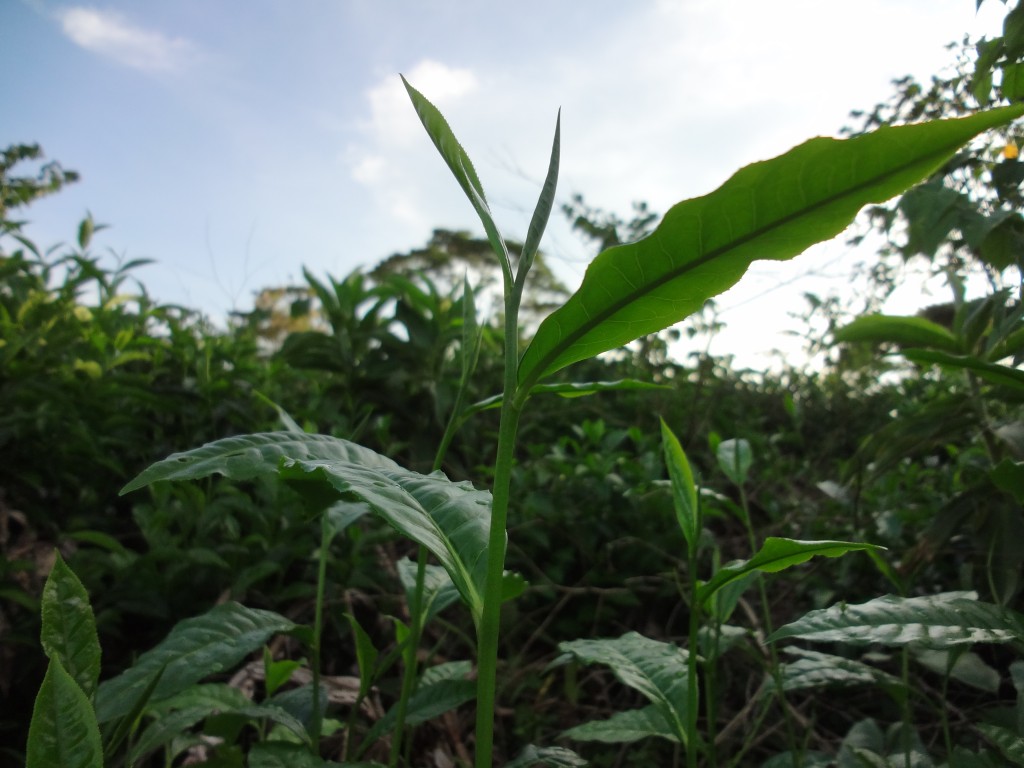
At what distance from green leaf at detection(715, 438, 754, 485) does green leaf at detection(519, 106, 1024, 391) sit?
0.79m

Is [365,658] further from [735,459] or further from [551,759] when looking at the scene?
[735,459]

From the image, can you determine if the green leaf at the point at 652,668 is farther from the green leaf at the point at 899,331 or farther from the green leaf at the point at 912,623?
the green leaf at the point at 899,331

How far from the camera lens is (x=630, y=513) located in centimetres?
224

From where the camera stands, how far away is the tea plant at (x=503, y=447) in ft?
2.26

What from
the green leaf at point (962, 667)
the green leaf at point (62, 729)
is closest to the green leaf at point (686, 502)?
the green leaf at point (962, 667)

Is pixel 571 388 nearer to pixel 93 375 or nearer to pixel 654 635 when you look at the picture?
pixel 654 635

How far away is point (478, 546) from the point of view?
0.81 meters

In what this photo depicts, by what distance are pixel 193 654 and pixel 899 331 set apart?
153 centimetres

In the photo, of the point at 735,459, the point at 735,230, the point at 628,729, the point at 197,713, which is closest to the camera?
the point at 735,230

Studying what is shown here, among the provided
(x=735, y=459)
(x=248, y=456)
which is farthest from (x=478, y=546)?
(x=735, y=459)

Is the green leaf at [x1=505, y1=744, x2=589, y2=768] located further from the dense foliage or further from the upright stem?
the upright stem

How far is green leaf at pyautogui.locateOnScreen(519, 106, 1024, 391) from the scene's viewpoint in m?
0.69

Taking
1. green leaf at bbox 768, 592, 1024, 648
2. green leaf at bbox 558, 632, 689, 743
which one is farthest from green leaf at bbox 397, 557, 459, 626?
green leaf at bbox 768, 592, 1024, 648

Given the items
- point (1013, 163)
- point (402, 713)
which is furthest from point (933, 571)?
point (402, 713)
